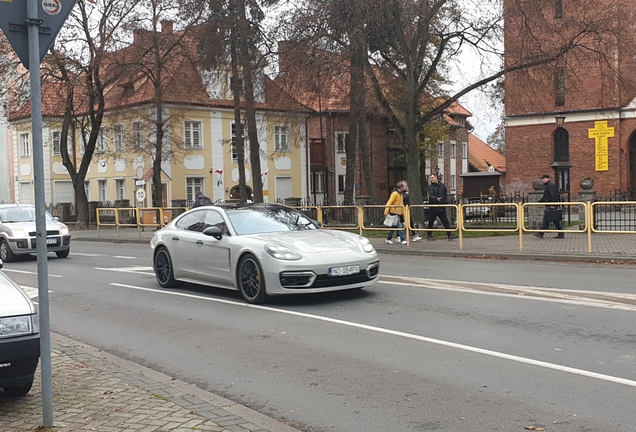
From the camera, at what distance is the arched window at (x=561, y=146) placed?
4175 cm

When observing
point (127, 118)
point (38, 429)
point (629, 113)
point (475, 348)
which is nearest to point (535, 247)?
point (475, 348)

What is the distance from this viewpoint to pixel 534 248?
1744 cm

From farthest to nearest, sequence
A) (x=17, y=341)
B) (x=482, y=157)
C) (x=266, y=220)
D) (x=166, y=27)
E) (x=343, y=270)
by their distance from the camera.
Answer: (x=482, y=157) → (x=166, y=27) → (x=266, y=220) → (x=343, y=270) → (x=17, y=341)

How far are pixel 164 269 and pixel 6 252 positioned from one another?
9.38 m

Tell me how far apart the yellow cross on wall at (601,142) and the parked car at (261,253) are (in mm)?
32640

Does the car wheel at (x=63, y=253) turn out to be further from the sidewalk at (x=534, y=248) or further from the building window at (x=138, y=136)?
the building window at (x=138, y=136)

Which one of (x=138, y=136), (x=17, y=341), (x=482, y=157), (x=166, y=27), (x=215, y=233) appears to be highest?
(x=166, y=27)

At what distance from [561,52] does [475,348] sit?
53.2ft

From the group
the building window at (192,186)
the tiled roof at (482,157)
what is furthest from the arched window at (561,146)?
the tiled roof at (482,157)

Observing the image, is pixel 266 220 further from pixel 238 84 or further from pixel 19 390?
pixel 238 84

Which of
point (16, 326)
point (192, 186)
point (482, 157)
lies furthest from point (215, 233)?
point (482, 157)

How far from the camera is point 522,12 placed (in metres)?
20.3

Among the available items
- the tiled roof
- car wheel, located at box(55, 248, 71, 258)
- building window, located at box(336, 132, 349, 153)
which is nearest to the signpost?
car wheel, located at box(55, 248, 71, 258)

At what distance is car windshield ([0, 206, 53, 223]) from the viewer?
20531 mm
